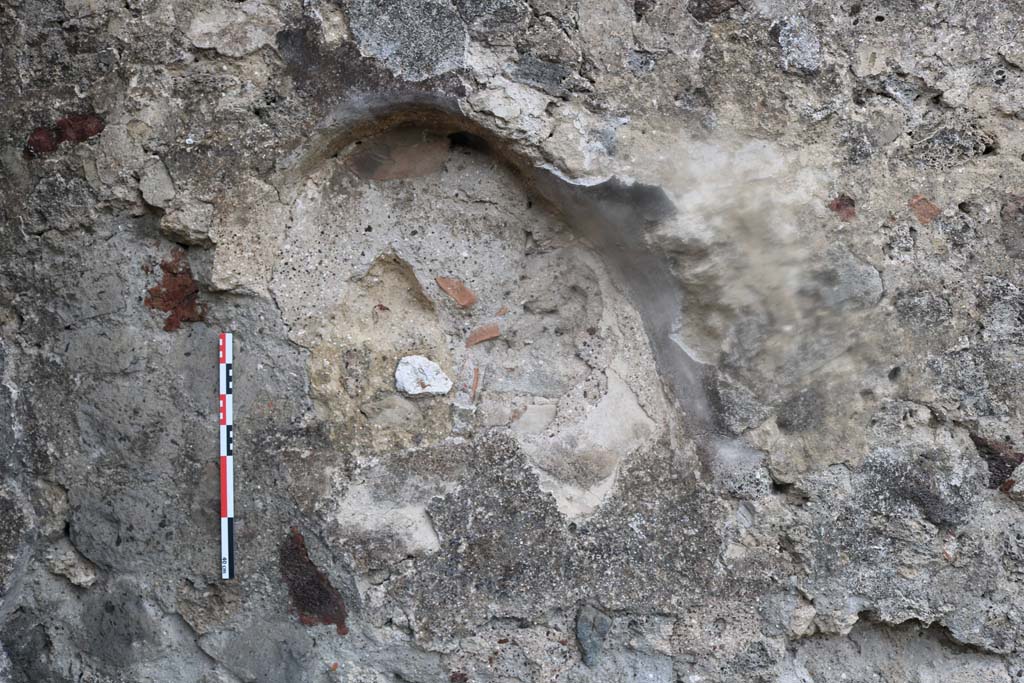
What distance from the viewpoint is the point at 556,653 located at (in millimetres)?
2010

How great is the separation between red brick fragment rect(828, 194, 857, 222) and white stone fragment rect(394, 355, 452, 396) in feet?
2.97

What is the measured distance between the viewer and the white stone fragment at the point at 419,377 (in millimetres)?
2016

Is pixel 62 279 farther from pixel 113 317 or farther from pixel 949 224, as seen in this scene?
pixel 949 224

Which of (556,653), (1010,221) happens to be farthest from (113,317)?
(1010,221)

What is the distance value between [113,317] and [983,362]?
185 centimetres

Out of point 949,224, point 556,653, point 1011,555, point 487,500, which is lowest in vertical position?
point 556,653

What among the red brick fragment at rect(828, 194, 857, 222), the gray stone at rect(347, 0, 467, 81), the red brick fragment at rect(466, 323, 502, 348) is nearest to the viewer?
the gray stone at rect(347, 0, 467, 81)

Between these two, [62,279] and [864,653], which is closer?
[62,279]

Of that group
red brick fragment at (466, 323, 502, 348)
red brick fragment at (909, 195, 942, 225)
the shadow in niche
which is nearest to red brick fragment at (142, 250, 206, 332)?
the shadow in niche

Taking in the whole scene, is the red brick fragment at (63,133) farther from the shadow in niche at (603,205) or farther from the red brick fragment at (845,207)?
the red brick fragment at (845,207)

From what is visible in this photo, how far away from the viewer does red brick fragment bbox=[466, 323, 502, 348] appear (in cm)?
209

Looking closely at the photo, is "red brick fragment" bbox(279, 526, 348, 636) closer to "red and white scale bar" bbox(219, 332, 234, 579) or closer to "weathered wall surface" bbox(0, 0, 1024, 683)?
"weathered wall surface" bbox(0, 0, 1024, 683)

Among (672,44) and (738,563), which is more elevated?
(672,44)

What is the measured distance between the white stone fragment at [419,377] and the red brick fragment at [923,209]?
107 cm
